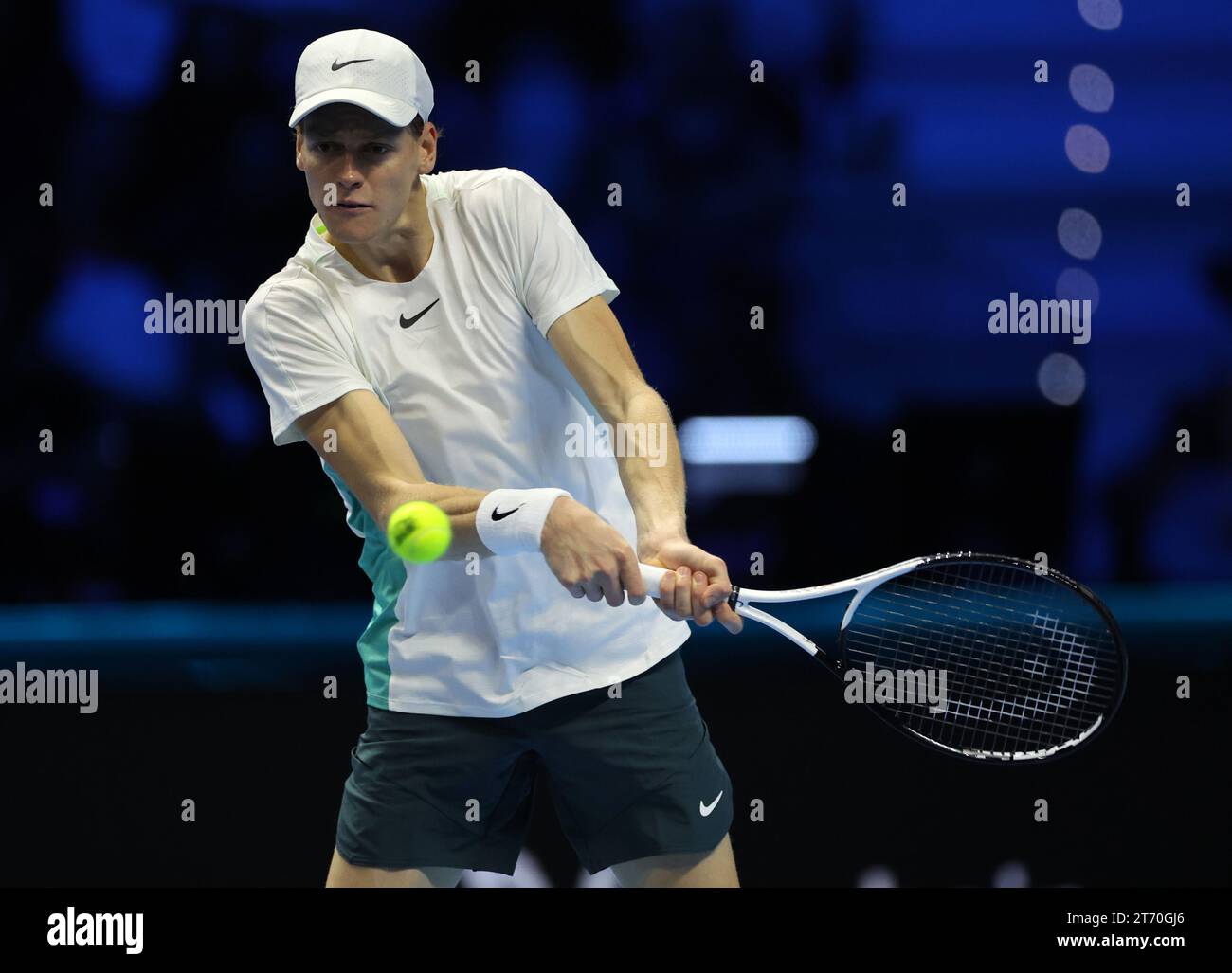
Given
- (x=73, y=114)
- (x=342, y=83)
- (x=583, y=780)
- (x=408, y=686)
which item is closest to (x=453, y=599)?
(x=408, y=686)

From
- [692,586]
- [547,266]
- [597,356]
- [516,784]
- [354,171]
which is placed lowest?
[516,784]

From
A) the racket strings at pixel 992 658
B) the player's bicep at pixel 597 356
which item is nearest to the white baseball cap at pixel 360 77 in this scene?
the player's bicep at pixel 597 356

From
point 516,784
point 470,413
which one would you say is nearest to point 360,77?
point 470,413

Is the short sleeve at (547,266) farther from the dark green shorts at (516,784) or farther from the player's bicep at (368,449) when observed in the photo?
the dark green shorts at (516,784)

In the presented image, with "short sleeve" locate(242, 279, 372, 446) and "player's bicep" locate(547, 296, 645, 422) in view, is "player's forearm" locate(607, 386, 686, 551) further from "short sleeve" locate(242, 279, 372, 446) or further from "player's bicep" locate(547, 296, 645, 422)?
"short sleeve" locate(242, 279, 372, 446)

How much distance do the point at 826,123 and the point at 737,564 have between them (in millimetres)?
1059

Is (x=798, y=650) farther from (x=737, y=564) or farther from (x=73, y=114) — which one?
(x=73, y=114)

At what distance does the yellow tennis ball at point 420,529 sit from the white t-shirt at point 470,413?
101 millimetres

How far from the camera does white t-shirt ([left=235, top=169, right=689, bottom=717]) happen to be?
2.24 metres

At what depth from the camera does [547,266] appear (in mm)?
2314

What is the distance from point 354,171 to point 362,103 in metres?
0.09

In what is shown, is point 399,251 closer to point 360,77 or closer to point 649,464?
point 360,77

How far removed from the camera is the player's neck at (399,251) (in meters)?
2.30

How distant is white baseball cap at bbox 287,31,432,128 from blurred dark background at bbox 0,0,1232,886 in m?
1.42
